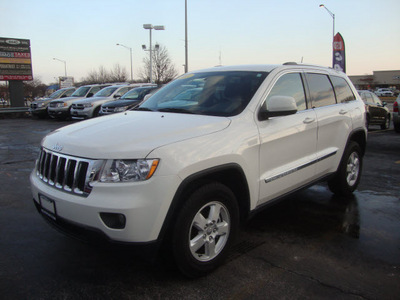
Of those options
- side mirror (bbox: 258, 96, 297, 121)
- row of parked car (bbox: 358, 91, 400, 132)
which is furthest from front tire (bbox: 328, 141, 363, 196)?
row of parked car (bbox: 358, 91, 400, 132)

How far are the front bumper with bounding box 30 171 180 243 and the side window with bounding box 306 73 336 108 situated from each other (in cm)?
255

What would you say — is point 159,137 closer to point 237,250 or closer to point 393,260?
point 237,250

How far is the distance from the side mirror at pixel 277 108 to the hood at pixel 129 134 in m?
0.45

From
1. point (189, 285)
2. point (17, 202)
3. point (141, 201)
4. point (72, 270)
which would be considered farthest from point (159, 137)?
point (17, 202)

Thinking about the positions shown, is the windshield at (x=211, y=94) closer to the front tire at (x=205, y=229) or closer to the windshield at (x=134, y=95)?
the front tire at (x=205, y=229)

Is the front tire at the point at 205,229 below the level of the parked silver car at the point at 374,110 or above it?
below

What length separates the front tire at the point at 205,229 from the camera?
105 inches

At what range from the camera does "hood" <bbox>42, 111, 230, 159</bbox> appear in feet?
8.52

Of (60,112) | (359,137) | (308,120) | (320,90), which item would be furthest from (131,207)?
(60,112)

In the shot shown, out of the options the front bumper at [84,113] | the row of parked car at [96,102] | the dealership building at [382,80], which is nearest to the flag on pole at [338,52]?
the row of parked car at [96,102]

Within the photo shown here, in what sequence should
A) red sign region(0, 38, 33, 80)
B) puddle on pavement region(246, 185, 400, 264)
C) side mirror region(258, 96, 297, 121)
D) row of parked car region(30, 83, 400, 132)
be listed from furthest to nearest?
red sign region(0, 38, 33, 80), row of parked car region(30, 83, 400, 132), puddle on pavement region(246, 185, 400, 264), side mirror region(258, 96, 297, 121)

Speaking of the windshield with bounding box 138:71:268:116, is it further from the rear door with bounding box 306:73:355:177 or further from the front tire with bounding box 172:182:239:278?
the rear door with bounding box 306:73:355:177

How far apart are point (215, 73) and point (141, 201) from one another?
2158mm

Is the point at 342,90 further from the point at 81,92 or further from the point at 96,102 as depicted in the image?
the point at 81,92
